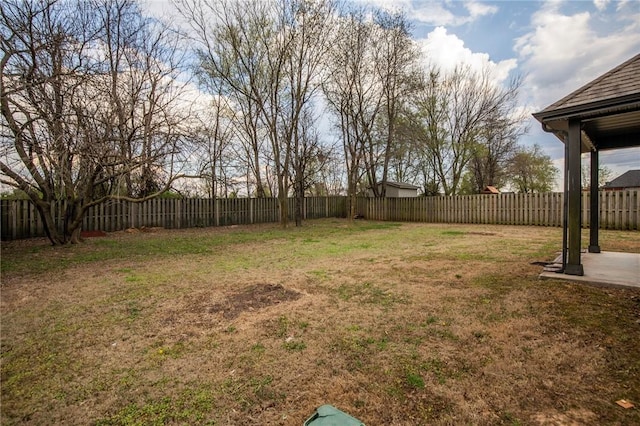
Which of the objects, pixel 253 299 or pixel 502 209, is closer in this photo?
pixel 253 299

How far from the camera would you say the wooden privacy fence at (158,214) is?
27.6 feet

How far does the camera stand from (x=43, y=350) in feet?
7.80

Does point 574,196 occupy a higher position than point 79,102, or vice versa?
point 79,102

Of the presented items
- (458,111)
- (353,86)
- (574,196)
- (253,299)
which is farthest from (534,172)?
(253,299)

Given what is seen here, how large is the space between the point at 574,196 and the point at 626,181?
117 ft

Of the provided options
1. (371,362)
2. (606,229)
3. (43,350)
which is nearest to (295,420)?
(371,362)

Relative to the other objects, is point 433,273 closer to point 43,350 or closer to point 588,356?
point 588,356

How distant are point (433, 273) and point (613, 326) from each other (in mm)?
2145

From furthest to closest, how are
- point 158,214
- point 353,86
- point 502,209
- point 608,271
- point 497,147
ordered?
point 497,147 < point 353,86 < point 502,209 < point 158,214 < point 608,271

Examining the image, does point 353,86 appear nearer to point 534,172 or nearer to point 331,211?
point 331,211

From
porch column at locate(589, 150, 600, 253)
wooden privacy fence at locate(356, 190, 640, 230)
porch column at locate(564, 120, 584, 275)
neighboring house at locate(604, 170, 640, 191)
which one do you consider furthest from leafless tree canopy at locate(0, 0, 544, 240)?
neighboring house at locate(604, 170, 640, 191)

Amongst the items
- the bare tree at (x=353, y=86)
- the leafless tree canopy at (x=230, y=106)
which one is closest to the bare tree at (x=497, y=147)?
the leafless tree canopy at (x=230, y=106)

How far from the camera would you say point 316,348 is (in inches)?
93.3

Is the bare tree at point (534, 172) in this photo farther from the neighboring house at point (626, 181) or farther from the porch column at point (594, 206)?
the porch column at point (594, 206)
